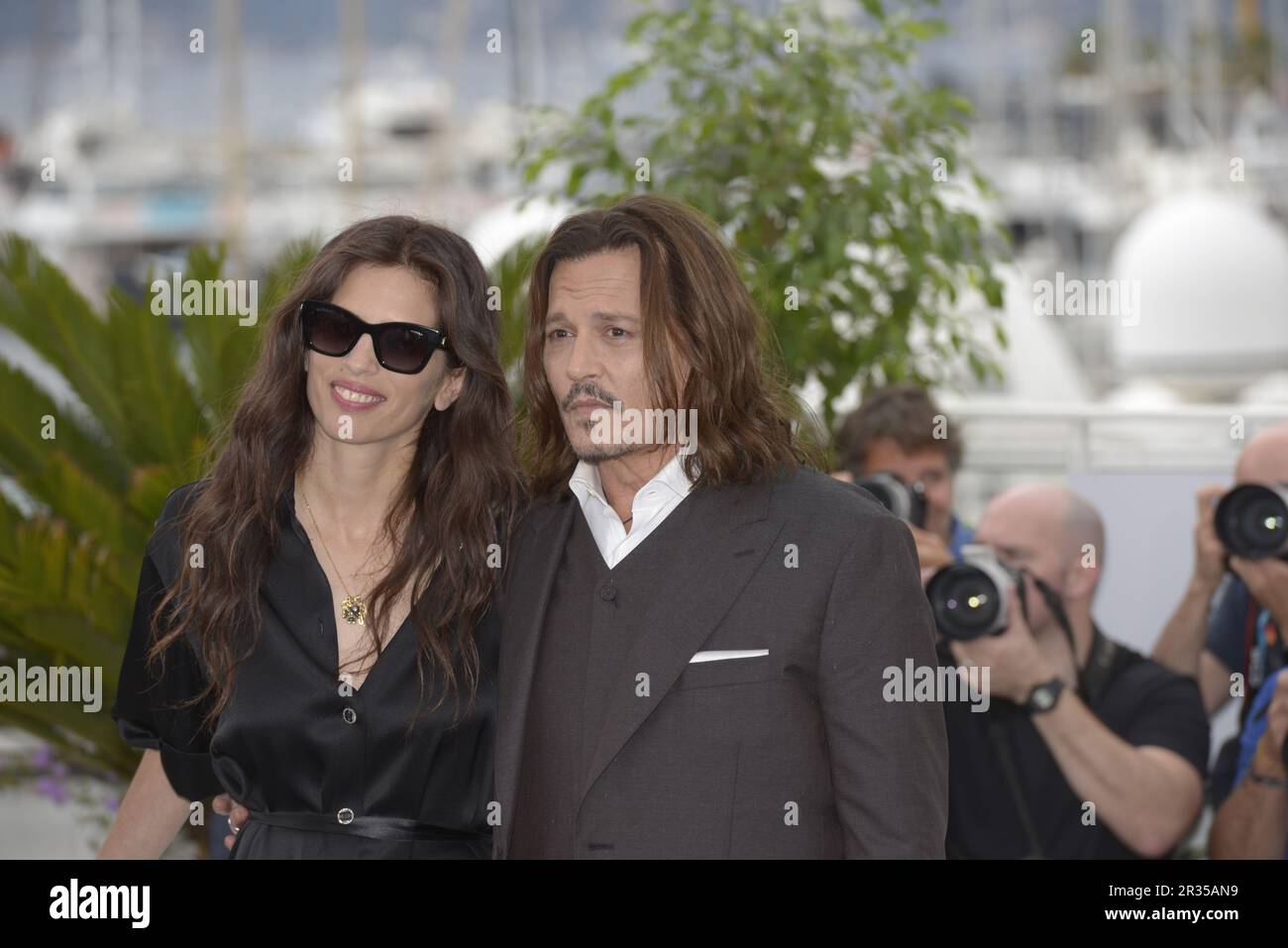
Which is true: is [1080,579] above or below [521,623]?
above

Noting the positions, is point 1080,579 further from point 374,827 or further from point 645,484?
point 374,827

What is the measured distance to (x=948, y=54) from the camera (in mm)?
55500

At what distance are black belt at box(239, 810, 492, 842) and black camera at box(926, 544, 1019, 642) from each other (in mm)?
1552

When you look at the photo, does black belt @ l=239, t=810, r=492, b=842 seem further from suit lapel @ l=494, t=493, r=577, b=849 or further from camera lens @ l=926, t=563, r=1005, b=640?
camera lens @ l=926, t=563, r=1005, b=640

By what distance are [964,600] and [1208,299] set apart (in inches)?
463

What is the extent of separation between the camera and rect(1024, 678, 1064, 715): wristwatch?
414 centimetres

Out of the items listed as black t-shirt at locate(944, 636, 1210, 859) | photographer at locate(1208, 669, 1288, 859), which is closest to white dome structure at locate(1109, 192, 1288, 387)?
black t-shirt at locate(944, 636, 1210, 859)

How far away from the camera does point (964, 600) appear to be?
4000 millimetres

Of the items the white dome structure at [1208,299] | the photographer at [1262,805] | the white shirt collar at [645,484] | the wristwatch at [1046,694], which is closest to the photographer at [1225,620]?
the photographer at [1262,805]

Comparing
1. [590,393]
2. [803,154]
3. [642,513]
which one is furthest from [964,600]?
[803,154]

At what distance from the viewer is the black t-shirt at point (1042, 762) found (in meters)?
4.27

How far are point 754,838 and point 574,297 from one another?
2.99ft

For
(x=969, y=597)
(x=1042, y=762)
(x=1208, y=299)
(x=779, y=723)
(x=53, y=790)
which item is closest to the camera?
(x=779, y=723)

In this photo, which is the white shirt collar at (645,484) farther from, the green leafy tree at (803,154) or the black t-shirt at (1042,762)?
the green leafy tree at (803,154)
